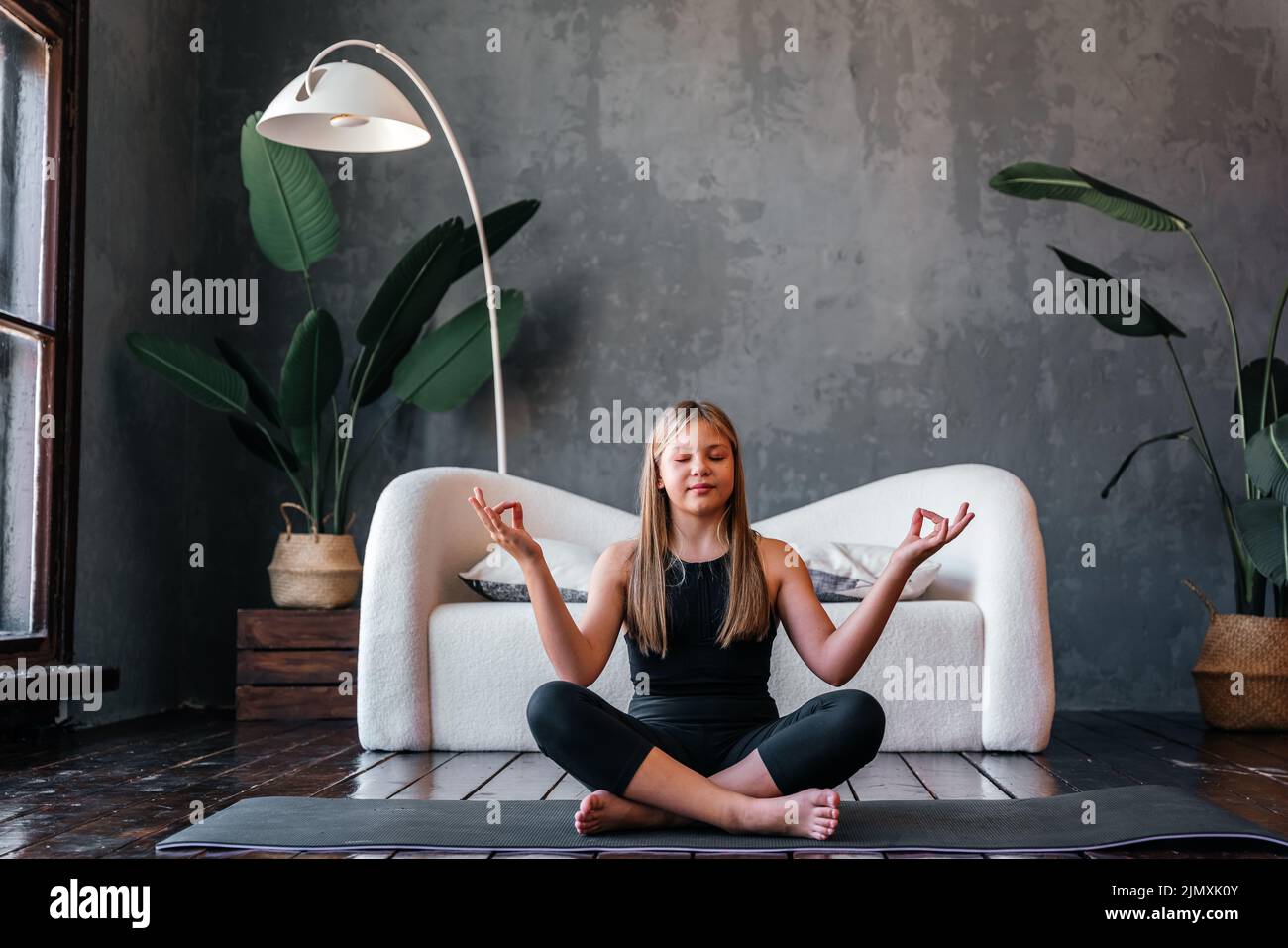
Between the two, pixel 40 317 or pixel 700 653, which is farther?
pixel 40 317

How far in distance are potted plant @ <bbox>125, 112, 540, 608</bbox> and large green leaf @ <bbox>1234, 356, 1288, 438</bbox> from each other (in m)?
2.16

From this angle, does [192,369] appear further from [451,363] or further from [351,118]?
[351,118]

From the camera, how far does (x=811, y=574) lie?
2969 mm

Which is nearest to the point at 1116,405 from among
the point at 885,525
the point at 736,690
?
the point at 885,525

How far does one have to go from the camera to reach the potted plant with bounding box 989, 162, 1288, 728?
327 centimetres

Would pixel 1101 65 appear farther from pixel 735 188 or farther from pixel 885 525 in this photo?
pixel 885 525

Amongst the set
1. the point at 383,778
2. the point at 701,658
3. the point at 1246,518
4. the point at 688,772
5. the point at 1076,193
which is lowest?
the point at 383,778

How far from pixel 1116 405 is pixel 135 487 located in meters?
3.05

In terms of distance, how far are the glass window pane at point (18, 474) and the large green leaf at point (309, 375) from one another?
2.12 ft

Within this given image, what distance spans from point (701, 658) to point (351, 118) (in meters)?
2.08

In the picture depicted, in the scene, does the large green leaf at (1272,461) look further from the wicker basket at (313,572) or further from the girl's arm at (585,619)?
the wicker basket at (313,572)

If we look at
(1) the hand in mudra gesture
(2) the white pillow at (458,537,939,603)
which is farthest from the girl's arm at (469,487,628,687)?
(2) the white pillow at (458,537,939,603)

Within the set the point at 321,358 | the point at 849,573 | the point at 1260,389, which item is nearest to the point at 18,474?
the point at 321,358

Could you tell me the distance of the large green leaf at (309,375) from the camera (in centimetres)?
349
